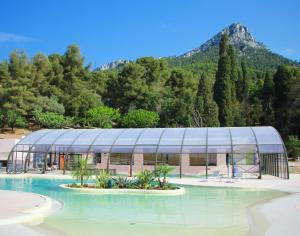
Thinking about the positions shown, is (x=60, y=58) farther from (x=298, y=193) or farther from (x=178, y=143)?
(x=298, y=193)

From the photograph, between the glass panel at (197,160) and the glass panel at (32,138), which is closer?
the glass panel at (32,138)

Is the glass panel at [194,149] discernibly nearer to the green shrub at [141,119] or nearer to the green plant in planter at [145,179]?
the green plant in planter at [145,179]

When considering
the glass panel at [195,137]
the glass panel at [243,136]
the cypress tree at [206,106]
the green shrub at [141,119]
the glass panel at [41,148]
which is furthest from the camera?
the green shrub at [141,119]

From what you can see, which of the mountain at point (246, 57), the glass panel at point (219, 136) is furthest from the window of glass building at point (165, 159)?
the mountain at point (246, 57)

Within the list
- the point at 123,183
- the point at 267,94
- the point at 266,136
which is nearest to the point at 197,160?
the point at 266,136

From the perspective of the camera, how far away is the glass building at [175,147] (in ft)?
84.2

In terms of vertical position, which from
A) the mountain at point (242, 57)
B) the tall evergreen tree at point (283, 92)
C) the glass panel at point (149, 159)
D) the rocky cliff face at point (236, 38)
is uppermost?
the rocky cliff face at point (236, 38)

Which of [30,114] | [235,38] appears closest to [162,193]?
[30,114]

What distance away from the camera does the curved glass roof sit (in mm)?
25609

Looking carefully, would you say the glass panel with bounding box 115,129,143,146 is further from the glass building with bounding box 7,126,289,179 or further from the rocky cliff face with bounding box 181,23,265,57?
the rocky cliff face with bounding box 181,23,265,57

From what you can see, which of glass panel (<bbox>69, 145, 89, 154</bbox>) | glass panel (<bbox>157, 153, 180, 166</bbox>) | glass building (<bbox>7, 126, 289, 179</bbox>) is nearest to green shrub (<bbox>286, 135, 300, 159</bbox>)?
glass building (<bbox>7, 126, 289, 179</bbox>)

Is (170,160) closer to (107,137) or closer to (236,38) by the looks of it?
(107,137)

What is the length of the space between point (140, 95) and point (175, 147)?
106ft

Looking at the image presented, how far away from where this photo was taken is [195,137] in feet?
88.8
